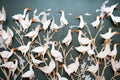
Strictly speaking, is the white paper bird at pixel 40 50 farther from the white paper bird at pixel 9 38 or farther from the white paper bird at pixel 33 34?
the white paper bird at pixel 9 38

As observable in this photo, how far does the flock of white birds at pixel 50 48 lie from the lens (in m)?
1.90

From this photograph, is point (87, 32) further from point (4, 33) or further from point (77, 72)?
point (4, 33)

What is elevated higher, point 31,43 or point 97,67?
point 31,43

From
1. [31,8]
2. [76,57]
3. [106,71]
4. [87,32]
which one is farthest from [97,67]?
[31,8]

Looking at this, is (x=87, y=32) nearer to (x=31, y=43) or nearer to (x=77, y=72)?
(x=77, y=72)

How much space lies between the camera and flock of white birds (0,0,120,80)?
6.22 ft

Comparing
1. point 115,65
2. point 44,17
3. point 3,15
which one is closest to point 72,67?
point 115,65

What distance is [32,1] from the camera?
2.00 m

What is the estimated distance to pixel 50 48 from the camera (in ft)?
6.34

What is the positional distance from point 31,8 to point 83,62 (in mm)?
784

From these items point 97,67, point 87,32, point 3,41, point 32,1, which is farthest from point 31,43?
point 97,67

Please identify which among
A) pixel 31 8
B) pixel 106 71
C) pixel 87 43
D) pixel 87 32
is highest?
pixel 31 8

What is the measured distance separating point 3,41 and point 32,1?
52 centimetres

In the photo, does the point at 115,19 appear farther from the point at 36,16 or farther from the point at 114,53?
the point at 36,16
